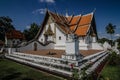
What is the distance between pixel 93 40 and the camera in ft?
96.9

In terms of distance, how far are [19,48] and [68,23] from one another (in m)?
15.2

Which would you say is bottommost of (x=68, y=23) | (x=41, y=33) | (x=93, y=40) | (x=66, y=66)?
(x=66, y=66)

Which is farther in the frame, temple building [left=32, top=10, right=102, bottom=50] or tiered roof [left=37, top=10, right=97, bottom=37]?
tiered roof [left=37, top=10, right=97, bottom=37]

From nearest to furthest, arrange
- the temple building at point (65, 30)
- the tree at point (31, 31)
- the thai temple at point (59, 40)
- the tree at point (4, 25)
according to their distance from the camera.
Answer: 1. the thai temple at point (59, 40)
2. the temple building at point (65, 30)
3. the tree at point (4, 25)
4. the tree at point (31, 31)

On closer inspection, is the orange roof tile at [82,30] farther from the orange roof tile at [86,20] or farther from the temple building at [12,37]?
the temple building at [12,37]

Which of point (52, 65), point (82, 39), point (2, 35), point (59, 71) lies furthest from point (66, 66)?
point (2, 35)

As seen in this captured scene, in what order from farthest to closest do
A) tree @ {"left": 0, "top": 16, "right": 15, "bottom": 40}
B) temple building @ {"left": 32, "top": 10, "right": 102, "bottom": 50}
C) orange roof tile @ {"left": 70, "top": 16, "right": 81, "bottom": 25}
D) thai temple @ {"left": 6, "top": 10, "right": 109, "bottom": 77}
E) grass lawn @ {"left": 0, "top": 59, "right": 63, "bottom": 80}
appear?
tree @ {"left": 0, "top": 16, "right": 15, "bottom": 40} → orange roof tile @ {"left": 70, "top": 16, "right": 81, "bottom": 25} → temple building @ {"left": 32, "top": 10, "right": 102, "bottom": 50} → thai temple @ {"left": 6, "top": 10, "right": 109, "bottom": 77} → grass lawn @ {"left": 0, "top": 59, "right": 63, "bottom": 80}

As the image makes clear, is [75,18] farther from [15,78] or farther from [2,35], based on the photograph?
[2,35]

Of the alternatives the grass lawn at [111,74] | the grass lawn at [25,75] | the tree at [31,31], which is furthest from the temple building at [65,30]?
the tree at [31,31]

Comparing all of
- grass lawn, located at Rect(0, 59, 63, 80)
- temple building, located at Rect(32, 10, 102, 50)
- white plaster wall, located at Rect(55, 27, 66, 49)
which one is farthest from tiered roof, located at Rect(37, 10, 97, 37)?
grass lawn, located at Rect(0, 59, 63, 80)

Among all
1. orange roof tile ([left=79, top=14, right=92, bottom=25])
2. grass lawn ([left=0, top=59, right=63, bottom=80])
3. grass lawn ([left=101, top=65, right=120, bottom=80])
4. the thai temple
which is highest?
orange roof tile ([left=79, top=14, right=92, bottom=25])

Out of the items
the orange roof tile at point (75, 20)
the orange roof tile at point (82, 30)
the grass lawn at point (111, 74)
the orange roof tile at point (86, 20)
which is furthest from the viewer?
the orange roof tile at point (75, 20)

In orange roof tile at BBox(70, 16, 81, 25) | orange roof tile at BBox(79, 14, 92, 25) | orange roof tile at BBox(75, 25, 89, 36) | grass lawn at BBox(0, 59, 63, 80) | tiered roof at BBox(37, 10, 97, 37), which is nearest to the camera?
grass lawn at BBox(0, 59, 63, 80)

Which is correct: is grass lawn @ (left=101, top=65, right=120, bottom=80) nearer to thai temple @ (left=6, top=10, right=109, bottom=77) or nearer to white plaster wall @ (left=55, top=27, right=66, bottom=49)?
thai temple @ (left=6, top=10, right=109, bottom=77)
